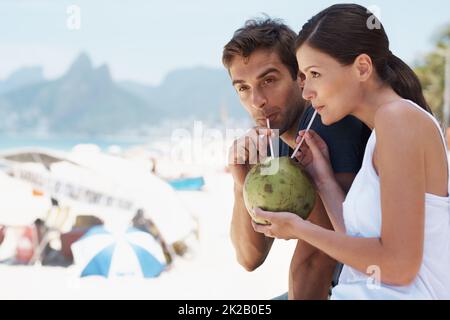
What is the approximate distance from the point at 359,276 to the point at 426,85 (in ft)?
92.3

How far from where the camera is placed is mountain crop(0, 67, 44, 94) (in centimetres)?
5041

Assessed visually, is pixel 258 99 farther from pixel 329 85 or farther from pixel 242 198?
pixel 329 85

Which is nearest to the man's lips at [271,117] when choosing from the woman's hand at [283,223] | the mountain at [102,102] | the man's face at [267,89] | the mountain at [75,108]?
the man's face at [267,89]

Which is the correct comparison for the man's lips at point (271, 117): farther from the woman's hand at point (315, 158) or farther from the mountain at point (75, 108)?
the mountain at point (75, 108)

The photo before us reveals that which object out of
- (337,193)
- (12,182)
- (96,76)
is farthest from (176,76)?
(337,193)

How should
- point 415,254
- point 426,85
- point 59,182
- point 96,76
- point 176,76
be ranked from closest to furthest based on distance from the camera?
point 415,254 → point 59,182 → point 426,85 → point 96,76 → point 176,76

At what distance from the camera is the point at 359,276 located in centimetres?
148

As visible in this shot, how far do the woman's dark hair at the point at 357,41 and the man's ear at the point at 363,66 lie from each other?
0.04 feet

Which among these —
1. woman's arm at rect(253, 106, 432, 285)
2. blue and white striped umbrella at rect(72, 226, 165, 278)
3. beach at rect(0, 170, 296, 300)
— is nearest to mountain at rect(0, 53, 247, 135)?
beach at rect(0, 170, 296, 300)

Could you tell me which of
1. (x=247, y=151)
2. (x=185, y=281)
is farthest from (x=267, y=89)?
(x=185, y=281)

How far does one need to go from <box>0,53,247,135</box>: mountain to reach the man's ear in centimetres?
4366

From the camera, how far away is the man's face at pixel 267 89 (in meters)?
2.05

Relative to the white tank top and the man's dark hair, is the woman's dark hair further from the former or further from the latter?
the man's dark hair

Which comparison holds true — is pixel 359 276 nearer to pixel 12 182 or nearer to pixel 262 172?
pixel 262 172
